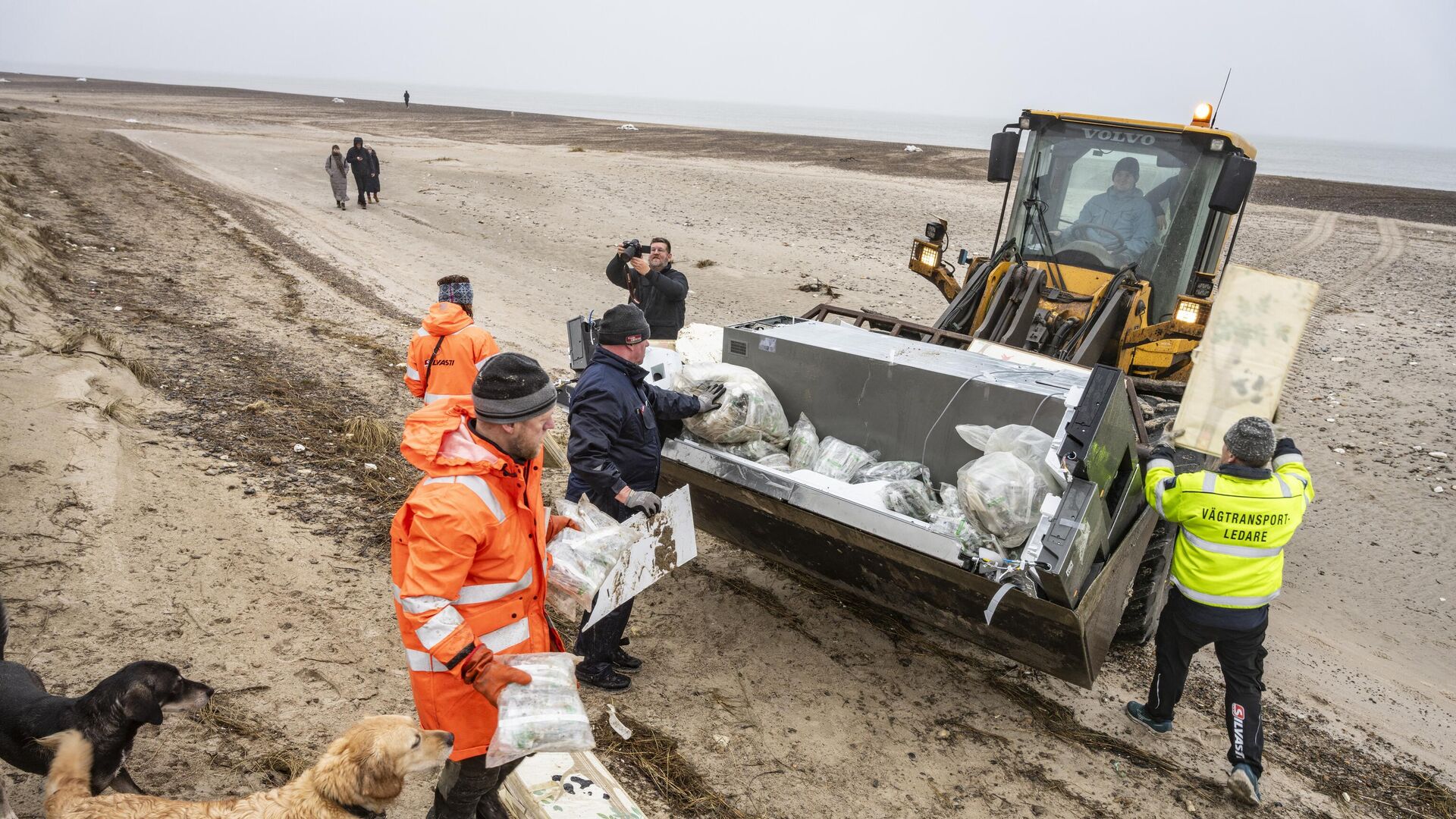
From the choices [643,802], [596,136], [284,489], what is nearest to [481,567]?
[643,802]

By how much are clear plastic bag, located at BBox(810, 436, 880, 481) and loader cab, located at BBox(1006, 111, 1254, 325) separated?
102 inches

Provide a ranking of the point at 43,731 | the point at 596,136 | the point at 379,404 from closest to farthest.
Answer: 1. the point at 43,731
2. the point at 379,404
3. the point at 596,136

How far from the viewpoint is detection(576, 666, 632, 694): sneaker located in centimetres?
383

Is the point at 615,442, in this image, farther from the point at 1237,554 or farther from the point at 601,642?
the point at 1237,554

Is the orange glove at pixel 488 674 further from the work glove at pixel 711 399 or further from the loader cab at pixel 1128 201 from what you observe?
the loader cab at pixel 1128 201

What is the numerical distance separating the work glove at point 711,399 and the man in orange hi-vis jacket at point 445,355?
1.19m

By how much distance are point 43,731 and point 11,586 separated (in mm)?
1595

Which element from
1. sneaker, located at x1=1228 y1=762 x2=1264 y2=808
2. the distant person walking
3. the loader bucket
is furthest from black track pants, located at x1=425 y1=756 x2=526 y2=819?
the distant person walking

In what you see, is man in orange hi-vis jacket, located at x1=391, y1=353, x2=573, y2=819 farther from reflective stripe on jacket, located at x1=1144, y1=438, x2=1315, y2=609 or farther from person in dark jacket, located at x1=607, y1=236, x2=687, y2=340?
person in dark jacket, located at x1=607, y1=236, x2=687, y2=340

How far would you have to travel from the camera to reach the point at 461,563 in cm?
220

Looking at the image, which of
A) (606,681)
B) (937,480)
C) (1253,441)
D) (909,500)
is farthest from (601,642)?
(1253,441)

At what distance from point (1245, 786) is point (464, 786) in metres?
3.04

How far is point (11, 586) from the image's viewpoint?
3805 millimetres

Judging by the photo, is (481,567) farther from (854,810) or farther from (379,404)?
(379,404)
